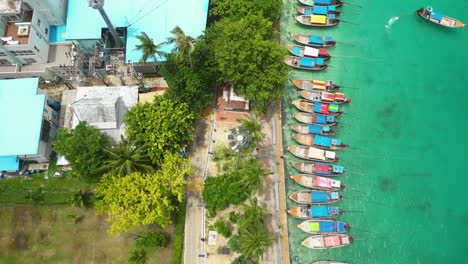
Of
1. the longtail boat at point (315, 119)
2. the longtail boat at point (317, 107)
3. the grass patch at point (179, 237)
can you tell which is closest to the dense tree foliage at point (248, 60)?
the longtail boat at point (317, 107)

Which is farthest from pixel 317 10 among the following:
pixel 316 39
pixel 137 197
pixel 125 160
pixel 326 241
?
pixel 137 197

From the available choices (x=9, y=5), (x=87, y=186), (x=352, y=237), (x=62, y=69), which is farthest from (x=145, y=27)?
(x=352, y=237)

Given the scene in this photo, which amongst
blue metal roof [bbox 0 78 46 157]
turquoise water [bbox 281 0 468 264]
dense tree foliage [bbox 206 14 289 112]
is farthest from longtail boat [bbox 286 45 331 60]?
blue metal roof [bbox 0 78 46 157]

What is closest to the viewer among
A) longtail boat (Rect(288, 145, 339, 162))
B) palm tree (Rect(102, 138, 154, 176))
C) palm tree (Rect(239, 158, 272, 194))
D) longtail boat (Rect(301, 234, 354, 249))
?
palm tree (Rect(102, 138, 154, 176))

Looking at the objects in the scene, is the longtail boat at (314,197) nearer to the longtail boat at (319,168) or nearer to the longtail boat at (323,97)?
the longtail boat at (319,168)

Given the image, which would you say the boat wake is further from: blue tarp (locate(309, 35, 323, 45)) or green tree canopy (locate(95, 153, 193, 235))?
green tree canopy (locate(95, 153, 193, 235))

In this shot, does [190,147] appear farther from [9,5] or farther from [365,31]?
[365,31]

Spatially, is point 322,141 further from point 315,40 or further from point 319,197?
point 315,40
